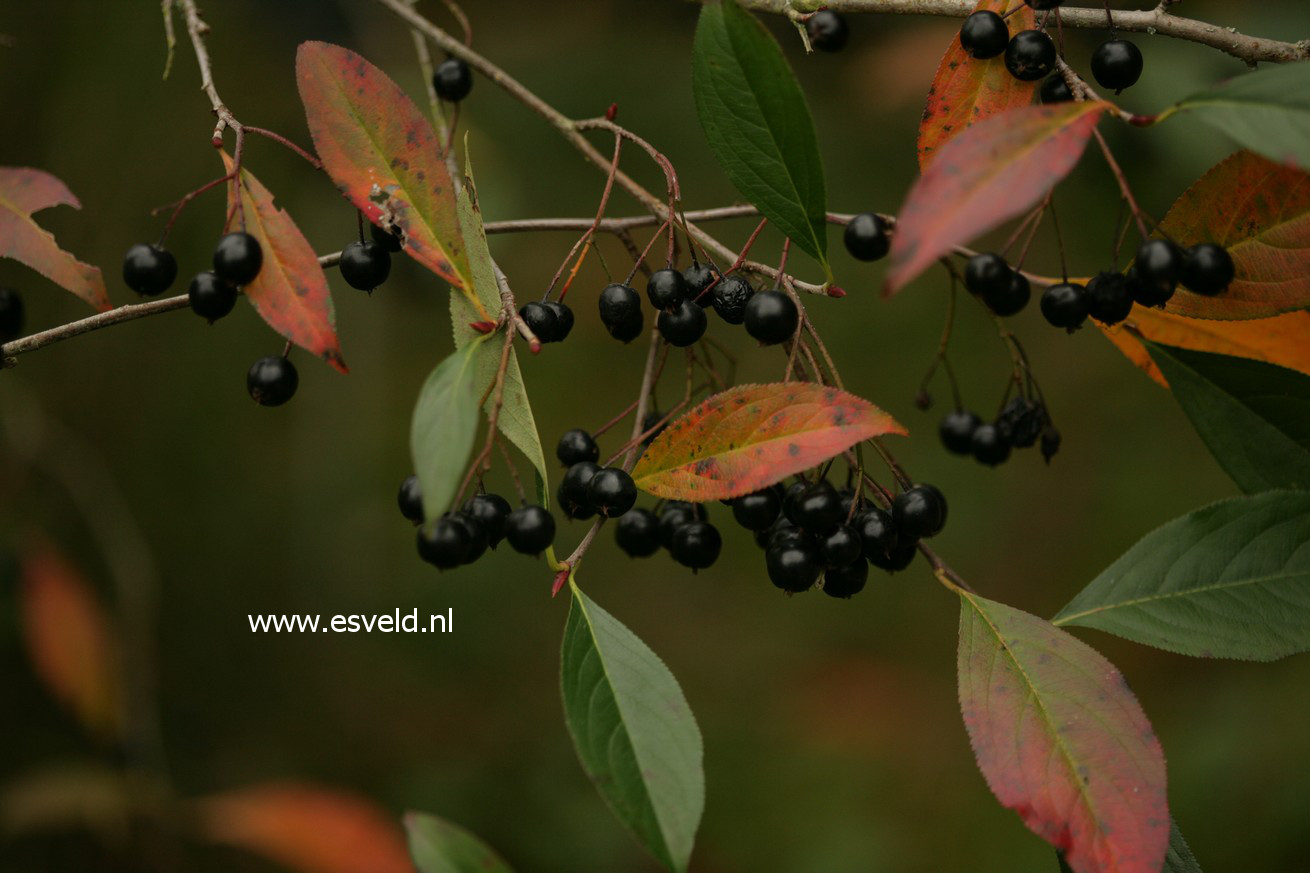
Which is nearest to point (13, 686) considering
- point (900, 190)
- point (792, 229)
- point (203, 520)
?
point (203, 520)

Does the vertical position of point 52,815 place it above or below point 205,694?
above

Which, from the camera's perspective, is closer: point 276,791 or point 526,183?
point 276,791

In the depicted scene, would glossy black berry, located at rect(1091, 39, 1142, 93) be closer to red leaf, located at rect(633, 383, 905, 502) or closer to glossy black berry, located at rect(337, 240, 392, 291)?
red leaf, located at rect(633, 383, 905, 502)

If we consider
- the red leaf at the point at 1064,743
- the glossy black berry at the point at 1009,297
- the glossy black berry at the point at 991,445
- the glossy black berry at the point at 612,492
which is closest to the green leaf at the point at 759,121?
the glossy black berry at the point at 1009,297

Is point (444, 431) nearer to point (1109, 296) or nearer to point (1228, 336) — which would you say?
point (1109, 296)

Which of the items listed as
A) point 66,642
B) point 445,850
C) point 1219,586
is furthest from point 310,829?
point 1219,586

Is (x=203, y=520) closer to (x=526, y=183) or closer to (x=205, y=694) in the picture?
(x=205, y=694)
